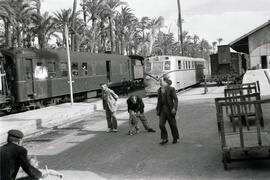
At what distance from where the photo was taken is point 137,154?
9188mm

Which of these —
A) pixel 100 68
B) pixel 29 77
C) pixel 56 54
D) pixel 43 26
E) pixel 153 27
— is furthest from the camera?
pixel 153 27

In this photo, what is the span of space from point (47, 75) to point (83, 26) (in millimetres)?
27271

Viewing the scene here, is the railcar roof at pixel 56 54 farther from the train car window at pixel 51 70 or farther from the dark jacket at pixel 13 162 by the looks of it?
the dark jacket at pixel 13 162

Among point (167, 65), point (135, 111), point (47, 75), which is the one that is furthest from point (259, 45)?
point (135, 111)

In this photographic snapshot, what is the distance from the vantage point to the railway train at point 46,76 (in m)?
18.2

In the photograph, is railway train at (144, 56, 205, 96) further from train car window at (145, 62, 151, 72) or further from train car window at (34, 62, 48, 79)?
train car window at (34, 62, 48, 79)

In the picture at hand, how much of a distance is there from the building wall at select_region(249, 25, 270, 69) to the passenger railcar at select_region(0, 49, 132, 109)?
962 centimetres

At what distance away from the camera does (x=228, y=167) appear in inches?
290

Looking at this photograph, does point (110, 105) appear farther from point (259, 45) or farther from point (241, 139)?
point (259, 45)

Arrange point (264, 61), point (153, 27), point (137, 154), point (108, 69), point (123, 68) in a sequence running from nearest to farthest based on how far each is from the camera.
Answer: point (137, 154) → point (264, 61) → point (108, 69) → point (123, 68) → point (153, 27)

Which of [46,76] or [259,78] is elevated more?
[46,76]

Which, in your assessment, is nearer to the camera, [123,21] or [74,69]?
[74,69]

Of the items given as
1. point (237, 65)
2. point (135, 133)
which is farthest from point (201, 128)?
point (237, 65)

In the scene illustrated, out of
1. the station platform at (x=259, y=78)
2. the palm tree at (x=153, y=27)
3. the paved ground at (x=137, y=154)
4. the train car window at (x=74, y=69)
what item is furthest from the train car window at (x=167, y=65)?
the palm tree at (x=153, y=27)
